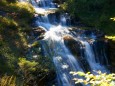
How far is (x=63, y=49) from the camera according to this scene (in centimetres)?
1433

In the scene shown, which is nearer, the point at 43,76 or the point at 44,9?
the point at 43,76

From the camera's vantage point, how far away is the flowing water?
13.1m

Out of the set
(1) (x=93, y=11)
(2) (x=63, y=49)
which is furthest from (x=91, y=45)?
(1) (x=93, y=11)

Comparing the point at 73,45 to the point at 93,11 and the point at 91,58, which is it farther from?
the point at 93,11

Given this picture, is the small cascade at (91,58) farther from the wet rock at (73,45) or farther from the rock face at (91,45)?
the wet rock at (73,45)

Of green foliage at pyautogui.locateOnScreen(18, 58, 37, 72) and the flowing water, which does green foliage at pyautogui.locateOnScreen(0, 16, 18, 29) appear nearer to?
the flowing water

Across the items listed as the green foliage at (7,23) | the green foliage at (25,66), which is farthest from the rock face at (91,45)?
the green foliage at (25,66)

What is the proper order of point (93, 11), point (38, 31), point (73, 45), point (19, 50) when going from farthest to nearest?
point (93, 11), point (38, 31), point (73, 45), point (19, 50)

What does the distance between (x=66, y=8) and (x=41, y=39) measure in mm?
5637

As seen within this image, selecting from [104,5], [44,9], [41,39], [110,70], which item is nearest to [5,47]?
[41,39]

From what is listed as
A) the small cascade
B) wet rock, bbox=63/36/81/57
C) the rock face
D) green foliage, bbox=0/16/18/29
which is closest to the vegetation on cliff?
green foliage, bbox=0/16/18/29

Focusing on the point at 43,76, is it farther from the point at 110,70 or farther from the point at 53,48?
the point at 110,70

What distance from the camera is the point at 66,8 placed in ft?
63.2

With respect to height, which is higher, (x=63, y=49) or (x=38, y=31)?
(x=38, y=31)
